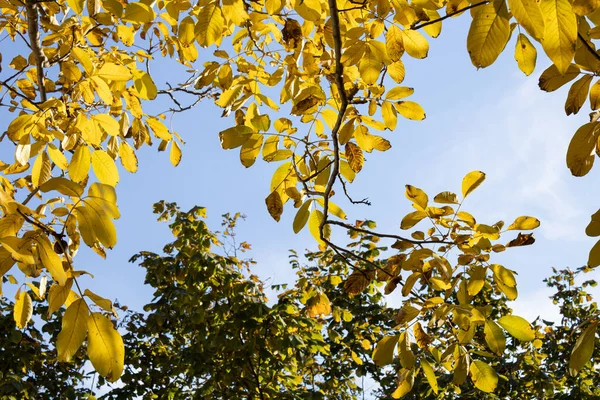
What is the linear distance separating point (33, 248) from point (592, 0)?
1.14 meters

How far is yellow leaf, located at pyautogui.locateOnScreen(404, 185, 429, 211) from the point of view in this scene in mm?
1308

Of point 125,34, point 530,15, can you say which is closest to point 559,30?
point 530,15

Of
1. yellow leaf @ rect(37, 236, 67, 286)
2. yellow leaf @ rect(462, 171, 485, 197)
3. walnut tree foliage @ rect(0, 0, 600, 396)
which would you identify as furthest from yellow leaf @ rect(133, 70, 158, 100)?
yellow leaf @ rect(462, 171, 485, 197)

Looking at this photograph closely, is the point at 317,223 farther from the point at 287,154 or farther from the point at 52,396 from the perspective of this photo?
the point at 52,396

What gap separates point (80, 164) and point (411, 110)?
0.93 metres

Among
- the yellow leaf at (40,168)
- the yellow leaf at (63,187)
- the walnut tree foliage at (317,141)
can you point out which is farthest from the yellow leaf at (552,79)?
the yellow leaf at (40,168)

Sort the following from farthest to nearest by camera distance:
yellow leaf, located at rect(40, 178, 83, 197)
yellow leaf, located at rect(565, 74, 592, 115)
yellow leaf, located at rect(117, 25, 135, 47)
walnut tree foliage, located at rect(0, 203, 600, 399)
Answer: walnut tree foliage, located at rect(0, 203, 600, 399)
yellow leaf, located at rect(117, 25, 135, 47)
yellow leaf, located at rect(565, 74, 592, 115)
yellow leaf, located at rect(40, 178, 83, 197)

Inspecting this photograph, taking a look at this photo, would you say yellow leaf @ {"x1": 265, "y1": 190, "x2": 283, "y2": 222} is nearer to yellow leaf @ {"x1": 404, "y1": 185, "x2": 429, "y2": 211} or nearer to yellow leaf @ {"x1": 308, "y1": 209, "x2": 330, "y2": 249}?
yellow leaf @ {"x1": 308, "y1": 209, "x2": 330, "y2": 249}

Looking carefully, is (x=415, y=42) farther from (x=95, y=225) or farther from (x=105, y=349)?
(x=105, y=349)

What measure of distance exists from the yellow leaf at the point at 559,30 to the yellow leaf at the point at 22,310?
1.18 metres

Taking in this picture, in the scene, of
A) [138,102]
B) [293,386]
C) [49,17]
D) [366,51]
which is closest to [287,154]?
[366,51]

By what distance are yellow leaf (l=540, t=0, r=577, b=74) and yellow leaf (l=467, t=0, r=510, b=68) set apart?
0.32 feet

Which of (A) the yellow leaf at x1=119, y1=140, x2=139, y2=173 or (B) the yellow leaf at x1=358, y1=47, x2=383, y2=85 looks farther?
(A) the yellow leaf at x1=119, y1=140, x2=139, y2=173

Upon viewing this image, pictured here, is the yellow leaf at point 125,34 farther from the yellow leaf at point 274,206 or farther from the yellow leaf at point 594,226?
the yellow leaf at point 594,226
